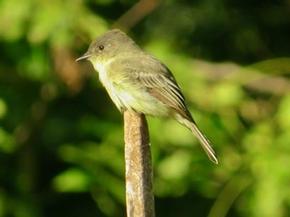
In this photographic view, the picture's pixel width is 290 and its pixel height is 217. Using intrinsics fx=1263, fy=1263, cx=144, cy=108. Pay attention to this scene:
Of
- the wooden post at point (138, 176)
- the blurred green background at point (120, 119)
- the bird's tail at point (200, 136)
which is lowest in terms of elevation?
the blurred green background at point (120, 119)

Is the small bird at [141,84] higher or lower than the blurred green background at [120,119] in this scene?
higher

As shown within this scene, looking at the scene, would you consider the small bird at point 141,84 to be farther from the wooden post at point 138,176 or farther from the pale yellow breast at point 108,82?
the wooden post at point 138,176

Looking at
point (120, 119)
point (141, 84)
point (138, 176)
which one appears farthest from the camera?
point (120, 119)

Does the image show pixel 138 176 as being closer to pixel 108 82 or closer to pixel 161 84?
pixel 161 84

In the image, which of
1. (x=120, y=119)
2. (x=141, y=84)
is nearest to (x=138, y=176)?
(x=141, y=84)

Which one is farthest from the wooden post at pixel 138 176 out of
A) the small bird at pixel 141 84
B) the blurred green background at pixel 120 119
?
the blurred green background at pixel 120 119

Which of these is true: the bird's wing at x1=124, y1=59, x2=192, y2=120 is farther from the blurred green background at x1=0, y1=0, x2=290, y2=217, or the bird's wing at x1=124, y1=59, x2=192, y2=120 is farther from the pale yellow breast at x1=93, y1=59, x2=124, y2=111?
the blurred green background at x1=0, y1=0, x2=290, y2=217
